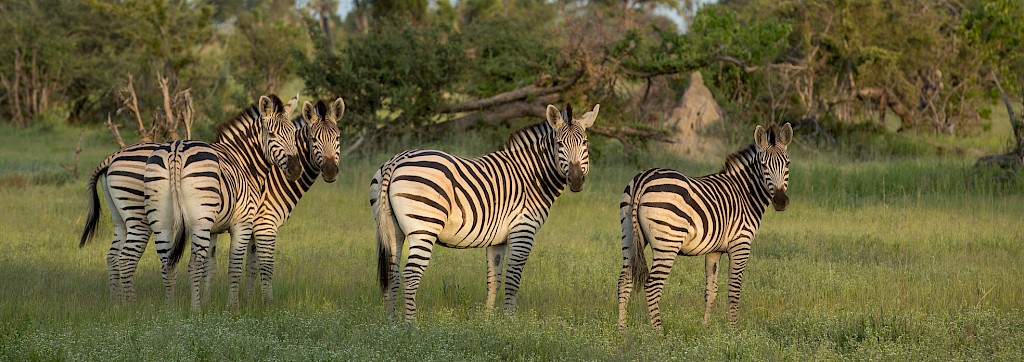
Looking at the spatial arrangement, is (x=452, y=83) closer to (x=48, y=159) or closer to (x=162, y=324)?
(x=48, y=159)

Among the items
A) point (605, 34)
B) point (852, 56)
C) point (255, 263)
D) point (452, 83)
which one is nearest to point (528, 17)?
point (605, 34)

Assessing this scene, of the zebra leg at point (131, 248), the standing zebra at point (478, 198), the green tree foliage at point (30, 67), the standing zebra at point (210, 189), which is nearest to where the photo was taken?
the standing zebra at point (478, 198)

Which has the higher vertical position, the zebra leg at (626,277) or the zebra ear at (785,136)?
the zebra ear at (785,136)

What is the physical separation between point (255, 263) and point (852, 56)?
18644mm

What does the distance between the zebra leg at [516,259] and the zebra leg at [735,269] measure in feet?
4.53

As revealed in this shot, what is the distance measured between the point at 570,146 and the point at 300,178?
2254 mm

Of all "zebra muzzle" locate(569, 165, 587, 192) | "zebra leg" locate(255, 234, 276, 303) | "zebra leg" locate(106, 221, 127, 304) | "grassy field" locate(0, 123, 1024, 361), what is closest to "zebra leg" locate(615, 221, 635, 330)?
"grassy field" locate(0, 123, 1024, 361)

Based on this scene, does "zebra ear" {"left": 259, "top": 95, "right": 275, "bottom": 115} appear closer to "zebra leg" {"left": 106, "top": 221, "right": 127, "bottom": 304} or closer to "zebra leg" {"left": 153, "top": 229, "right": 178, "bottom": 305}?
"zebra leg" {"left": 153, "top": 229, "right": 178, "bottom": 305}

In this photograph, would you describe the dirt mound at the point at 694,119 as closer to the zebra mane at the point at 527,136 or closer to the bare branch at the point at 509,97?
the bare branch at the point at 509,97

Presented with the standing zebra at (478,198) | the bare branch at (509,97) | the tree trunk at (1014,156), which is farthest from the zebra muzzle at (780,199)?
the bare branch at (509,97)

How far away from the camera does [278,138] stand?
790cm

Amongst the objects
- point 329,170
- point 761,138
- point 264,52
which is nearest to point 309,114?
point 329,170

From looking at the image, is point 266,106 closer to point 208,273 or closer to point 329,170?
point 329,170

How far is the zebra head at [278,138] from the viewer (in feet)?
25.8
